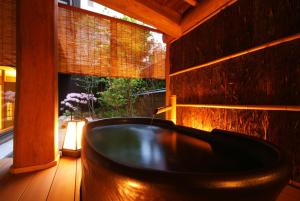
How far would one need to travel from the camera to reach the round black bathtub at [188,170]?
1.75 ft

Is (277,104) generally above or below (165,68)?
below

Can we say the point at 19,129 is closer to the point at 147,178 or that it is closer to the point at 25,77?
the point at 25,77

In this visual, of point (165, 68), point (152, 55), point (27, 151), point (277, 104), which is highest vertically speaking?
point (152, 55)

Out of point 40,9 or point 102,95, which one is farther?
point 102,95

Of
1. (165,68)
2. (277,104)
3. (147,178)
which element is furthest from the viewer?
(165,68)

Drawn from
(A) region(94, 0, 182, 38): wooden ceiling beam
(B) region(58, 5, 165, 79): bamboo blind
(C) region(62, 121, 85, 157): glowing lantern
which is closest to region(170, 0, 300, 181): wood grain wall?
(A) region(94, 0, 182, 38): wooden ceiling beam

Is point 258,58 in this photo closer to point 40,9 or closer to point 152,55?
point 152,55

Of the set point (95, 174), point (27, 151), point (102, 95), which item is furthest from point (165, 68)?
point (102, 95)

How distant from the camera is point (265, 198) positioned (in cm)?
59

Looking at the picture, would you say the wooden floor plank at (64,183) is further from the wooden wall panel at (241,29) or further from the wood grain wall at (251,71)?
the wooden wall panel at (241,29)

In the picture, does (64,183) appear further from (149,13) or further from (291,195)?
(149,13)

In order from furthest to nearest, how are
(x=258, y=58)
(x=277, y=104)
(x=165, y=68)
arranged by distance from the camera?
1. (x=165, y=68)
2. (x=258, y=58)
3. (x=277, y=104)

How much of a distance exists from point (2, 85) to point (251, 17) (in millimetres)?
3711

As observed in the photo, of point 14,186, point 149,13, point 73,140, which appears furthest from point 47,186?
point 149,13
